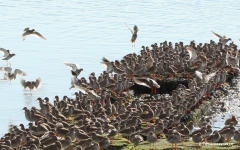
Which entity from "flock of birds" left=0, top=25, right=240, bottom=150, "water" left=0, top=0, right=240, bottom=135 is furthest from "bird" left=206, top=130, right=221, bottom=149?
"water" left=0, top=0, right=240, bottom=135

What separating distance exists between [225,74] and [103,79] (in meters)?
4.93

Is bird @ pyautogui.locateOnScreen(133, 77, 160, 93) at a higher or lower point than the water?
lower

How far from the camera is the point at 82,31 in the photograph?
4159 cm

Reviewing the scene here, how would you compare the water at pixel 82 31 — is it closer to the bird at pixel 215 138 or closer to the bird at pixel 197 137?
the bird at pixel 197 137

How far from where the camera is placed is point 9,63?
2844 cm

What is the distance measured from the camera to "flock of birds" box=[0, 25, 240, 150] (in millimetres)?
12812

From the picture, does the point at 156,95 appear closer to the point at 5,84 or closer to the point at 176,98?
the point at 176,98

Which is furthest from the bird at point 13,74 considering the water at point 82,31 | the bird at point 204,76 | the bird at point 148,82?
the bird at point 204,76

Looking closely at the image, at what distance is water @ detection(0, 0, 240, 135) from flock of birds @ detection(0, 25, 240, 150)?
2099mm

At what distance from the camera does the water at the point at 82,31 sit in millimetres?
23812

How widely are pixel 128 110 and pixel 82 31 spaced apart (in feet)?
87.8

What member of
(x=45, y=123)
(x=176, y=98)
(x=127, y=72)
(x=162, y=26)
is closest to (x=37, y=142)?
(x=45, y=123)

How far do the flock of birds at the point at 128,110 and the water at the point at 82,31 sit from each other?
2.10m

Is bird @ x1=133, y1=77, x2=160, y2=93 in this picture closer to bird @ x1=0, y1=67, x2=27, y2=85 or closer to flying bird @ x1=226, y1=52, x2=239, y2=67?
flying bird @ x1=226, y1=52, x2=239, y2=67
